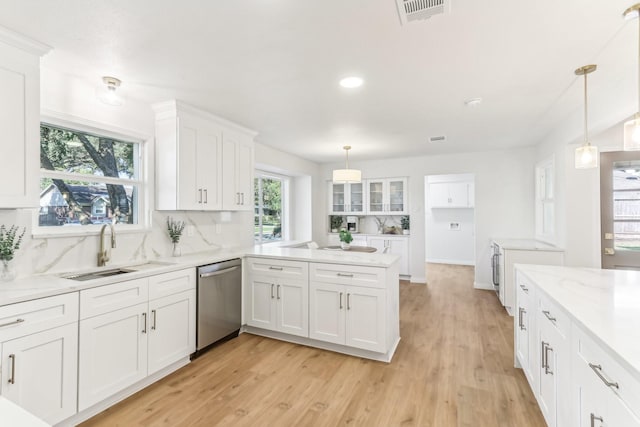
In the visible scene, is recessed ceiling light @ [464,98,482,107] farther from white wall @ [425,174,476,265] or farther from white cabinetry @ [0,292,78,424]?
white wall @ [425,174,476,265]

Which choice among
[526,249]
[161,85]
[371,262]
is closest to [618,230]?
[526,249]

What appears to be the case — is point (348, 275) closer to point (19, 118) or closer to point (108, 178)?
point (108, 178)

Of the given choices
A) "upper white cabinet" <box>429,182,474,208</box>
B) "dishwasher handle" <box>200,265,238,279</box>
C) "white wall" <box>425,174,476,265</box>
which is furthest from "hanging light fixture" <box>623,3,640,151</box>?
"upper white cabinet" <box>429,182,474,208</box>

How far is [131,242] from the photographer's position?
2840 mm

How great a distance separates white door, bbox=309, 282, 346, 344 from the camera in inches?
115

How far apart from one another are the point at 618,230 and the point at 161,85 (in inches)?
200

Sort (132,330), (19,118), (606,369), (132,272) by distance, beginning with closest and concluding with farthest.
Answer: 1. (606,369)
2. (19,118)
3. (132,330)
4. (132,272)

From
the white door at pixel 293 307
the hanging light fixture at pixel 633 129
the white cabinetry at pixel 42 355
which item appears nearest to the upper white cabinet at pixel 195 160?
the white door at pixel 293 307

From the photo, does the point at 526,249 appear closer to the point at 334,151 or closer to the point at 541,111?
the point at 541,111

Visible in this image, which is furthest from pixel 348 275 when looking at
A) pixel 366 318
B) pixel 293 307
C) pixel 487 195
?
pixel 487 195

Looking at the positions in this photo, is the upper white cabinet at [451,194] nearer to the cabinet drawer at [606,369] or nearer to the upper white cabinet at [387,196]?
the upper white cabinet at [387,196]

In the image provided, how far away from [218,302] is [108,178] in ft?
5.10

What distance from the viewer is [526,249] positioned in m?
3.96

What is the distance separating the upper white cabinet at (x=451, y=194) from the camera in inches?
309
